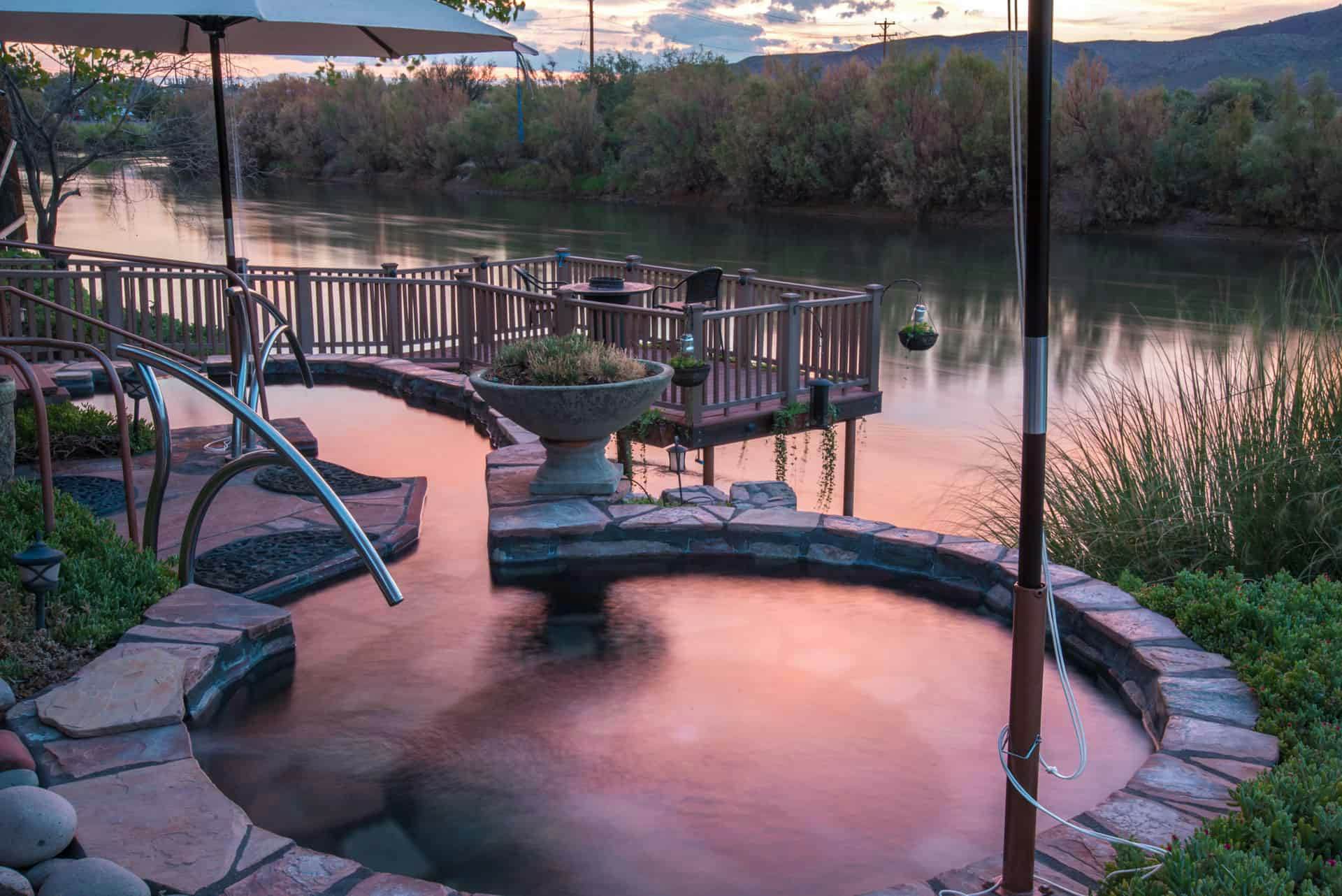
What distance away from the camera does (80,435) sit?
7254 mm

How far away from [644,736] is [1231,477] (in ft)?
11.0

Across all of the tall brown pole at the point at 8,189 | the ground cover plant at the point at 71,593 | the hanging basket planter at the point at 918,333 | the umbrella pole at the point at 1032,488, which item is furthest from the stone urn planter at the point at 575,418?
the tall brown pole at the point at 8,189

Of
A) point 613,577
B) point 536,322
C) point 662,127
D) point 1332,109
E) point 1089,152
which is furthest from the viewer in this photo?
point 662,127

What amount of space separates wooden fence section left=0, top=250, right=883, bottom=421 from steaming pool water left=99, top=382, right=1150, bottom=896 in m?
5.31

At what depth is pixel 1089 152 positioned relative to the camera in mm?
35812

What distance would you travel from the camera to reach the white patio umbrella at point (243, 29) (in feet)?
18.2

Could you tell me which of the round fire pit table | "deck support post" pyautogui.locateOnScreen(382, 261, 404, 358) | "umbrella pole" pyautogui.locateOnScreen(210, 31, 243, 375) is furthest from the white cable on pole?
"deck support post" pyautogui.locateOnScreen(382, 261, 404, 358)

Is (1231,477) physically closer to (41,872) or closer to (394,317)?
(41,872)

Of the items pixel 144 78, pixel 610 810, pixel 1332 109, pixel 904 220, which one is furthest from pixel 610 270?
pixel 904 220

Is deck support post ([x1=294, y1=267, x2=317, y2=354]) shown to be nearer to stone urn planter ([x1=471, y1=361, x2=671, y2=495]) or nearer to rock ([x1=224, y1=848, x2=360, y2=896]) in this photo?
stone urn planter ([x1=471, y1=361, x2=671, y2=495])

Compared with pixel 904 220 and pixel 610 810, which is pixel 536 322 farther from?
pixel 904 220

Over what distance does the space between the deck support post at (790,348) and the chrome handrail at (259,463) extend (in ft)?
22.1

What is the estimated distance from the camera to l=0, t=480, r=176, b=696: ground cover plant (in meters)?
3.94

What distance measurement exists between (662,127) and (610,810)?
47882 millimetres
